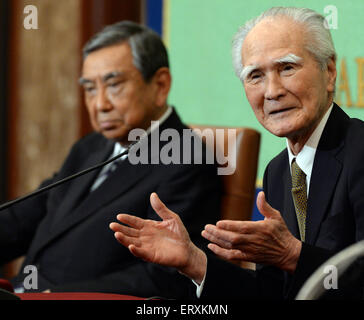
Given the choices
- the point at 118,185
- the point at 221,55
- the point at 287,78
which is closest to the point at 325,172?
the point at 287,78

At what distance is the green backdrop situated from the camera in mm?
904

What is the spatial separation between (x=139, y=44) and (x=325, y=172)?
32.5 inches

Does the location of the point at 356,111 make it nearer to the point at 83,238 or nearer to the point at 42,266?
the point at 83,238

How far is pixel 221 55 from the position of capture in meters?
1.24

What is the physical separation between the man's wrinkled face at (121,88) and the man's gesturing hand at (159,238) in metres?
0.63

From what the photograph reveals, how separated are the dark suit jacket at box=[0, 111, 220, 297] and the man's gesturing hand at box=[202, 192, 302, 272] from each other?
307mm

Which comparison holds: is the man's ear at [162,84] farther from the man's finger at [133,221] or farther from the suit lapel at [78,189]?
the man's finger at [133,221]

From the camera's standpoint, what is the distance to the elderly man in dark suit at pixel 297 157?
86 cm

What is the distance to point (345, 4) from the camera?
0.91 m

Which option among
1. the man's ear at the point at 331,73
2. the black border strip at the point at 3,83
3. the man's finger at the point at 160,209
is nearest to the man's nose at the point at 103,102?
the man's finger at the point at 160,209

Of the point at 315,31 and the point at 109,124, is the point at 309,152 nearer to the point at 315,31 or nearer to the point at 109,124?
the point at 315,31

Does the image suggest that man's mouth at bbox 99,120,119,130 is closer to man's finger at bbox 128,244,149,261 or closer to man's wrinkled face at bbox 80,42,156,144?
man's wrinkled face at bbox 80,42,156,144
